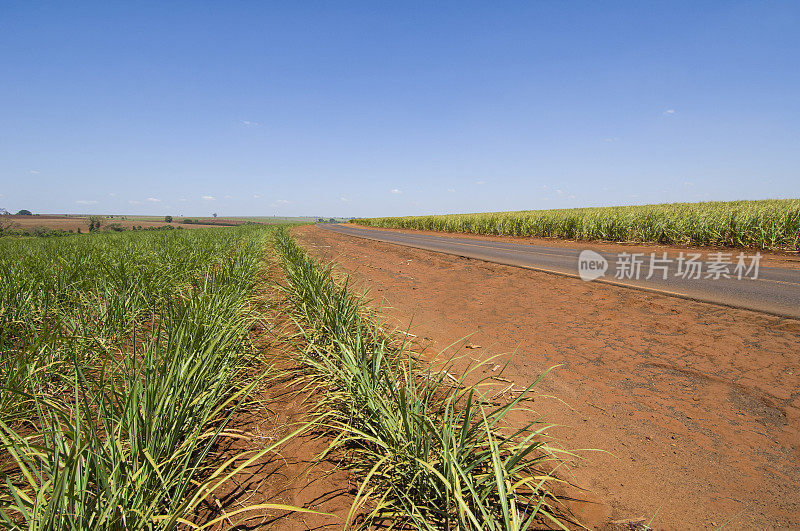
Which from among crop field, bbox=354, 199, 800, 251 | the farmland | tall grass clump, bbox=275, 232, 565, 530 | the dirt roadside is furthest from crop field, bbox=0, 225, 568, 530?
the farmland

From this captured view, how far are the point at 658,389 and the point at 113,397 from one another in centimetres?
409

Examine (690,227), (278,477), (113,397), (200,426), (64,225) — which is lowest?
(278,477)

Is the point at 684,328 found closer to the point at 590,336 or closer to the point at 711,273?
the point at 590,336

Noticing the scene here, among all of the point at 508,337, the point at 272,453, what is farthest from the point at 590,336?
the point at 272,453

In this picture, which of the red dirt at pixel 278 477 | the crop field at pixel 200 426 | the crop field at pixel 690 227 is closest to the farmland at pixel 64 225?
the crop field at pixel 200 426

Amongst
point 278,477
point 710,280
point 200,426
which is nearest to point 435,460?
point 278,477

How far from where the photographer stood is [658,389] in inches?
103

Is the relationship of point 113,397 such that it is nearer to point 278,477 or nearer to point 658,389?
point 278,477

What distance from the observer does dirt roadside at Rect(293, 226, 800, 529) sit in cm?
166

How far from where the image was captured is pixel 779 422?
7.20 feet

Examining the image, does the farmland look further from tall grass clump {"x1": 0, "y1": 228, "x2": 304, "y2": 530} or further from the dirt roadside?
the dirt roadside

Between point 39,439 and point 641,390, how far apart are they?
4235 millimetres

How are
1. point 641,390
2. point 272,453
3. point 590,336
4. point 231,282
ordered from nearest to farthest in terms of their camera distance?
1. point 272,453
2. point 641,390
3. point 590,336
4. point 231,282

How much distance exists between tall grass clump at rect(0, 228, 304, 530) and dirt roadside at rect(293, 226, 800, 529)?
1987mm
